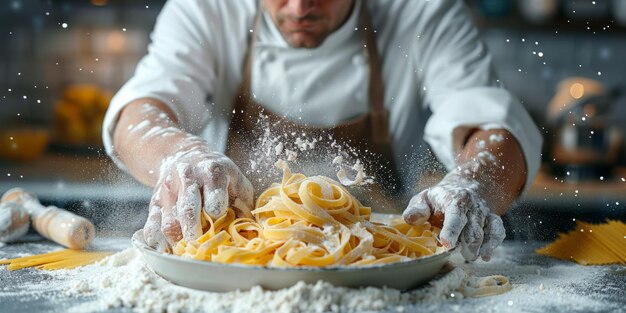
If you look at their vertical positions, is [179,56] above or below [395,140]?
above

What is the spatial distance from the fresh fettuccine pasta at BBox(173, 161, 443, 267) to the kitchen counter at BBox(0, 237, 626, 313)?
0.14m

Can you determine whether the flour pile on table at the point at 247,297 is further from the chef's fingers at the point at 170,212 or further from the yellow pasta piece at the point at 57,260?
the yellow pasta piece at the point at 57,260

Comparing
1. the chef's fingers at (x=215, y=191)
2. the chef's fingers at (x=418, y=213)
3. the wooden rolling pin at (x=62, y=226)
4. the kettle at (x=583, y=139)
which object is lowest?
the kettle at (x=583, y=139)

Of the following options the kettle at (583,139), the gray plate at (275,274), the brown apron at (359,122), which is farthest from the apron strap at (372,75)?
the kettle at (583,139)

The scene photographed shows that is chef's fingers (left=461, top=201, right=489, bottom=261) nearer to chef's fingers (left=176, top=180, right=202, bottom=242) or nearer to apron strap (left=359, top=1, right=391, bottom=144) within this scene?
chef's fingers (left=176, top=180, right=202, bottom=242)

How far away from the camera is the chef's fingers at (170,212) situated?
1.29 m

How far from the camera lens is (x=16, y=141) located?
3.33 metres

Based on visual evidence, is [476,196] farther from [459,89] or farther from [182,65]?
[182,65]

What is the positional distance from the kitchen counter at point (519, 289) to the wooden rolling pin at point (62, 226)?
0.05 meters

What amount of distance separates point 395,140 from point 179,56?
0.70 meters

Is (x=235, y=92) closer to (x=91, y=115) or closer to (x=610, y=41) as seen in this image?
(x=91, y=115)

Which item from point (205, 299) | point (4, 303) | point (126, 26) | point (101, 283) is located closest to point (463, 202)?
point (205, 299)

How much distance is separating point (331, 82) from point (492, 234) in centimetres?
91

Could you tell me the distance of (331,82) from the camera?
2.13m
